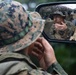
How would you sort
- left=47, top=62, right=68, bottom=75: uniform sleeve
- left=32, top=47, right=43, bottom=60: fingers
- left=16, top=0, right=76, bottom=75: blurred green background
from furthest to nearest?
left=16, top=0, right=76, bottom=75: blurred green background < left=32, top=47, right=43, bottom=60: fingers < left=47, top=62, right=68, bottom=75: uniform sleeve

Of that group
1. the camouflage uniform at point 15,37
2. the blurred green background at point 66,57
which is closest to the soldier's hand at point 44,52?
the camouflage uniform at point 15,37

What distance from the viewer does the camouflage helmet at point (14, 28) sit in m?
3.28

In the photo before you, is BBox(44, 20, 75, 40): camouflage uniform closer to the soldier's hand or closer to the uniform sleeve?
the soldier's hand

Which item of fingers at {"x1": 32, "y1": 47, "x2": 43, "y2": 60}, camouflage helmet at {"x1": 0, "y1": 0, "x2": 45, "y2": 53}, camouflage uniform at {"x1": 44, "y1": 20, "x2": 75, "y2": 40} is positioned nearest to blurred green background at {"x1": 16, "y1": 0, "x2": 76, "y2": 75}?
camouflage uniform at {"x1": 44, "y1": 20, "x2": 75, "y2": 40}

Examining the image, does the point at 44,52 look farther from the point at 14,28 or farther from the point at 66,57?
the point at 66,57

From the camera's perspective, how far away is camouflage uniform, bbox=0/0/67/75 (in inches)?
126

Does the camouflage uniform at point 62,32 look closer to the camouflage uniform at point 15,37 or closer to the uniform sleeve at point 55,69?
the uniform sleeve at point 55,69

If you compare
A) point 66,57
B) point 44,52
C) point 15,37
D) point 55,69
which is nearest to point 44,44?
point 44,52

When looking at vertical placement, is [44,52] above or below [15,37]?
below

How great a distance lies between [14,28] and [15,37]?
0.22ft

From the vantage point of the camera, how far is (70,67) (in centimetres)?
549

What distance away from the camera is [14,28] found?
3.28 m

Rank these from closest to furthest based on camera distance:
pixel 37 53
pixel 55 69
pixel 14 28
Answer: pixel 14 28 → pixel 55 69 → pixel 37 53

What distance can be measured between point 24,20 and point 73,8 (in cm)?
93
